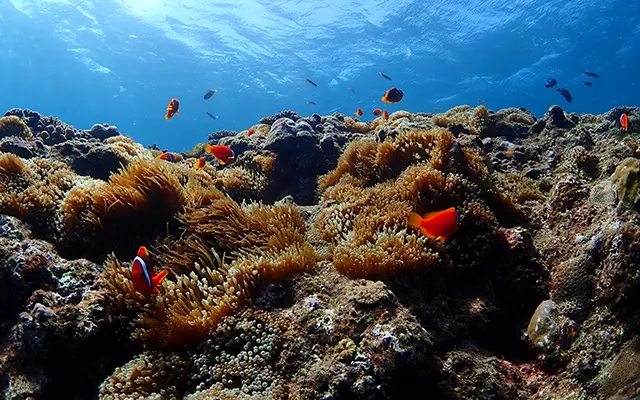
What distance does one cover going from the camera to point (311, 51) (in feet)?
150

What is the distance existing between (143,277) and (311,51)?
46.6m

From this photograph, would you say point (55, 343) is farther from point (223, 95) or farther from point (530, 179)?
point (223, 95)

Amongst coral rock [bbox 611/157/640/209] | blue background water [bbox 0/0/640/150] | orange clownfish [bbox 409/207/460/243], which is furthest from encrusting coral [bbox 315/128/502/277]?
blue background water [bbox 0/0/640/150]

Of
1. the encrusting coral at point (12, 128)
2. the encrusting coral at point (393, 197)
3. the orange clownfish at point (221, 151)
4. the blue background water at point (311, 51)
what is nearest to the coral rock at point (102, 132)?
the encrusting coral at point (12, 128)

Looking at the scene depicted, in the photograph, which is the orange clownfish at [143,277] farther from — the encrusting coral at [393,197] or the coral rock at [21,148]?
the coral rock at [21,148]

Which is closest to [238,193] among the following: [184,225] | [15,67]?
[184,225]

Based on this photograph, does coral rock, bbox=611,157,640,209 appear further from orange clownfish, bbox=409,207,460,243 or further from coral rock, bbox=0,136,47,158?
coral rock, bbox=0,136,47,158

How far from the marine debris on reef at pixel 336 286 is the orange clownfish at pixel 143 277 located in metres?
0.07

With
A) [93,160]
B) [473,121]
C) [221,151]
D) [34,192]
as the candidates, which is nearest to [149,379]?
[34,192]

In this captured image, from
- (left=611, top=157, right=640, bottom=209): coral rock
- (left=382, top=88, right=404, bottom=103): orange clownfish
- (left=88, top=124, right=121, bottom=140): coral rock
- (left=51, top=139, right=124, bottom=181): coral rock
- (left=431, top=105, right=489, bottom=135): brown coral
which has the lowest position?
(left=611, top=157, right=640, bottom=209): coral rock

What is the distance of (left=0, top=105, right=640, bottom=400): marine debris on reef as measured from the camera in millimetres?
Result: 2646

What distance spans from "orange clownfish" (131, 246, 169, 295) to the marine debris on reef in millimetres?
70

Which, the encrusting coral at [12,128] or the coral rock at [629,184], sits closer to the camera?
the coral rock at [629,184]

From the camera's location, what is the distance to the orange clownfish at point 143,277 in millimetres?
3111
